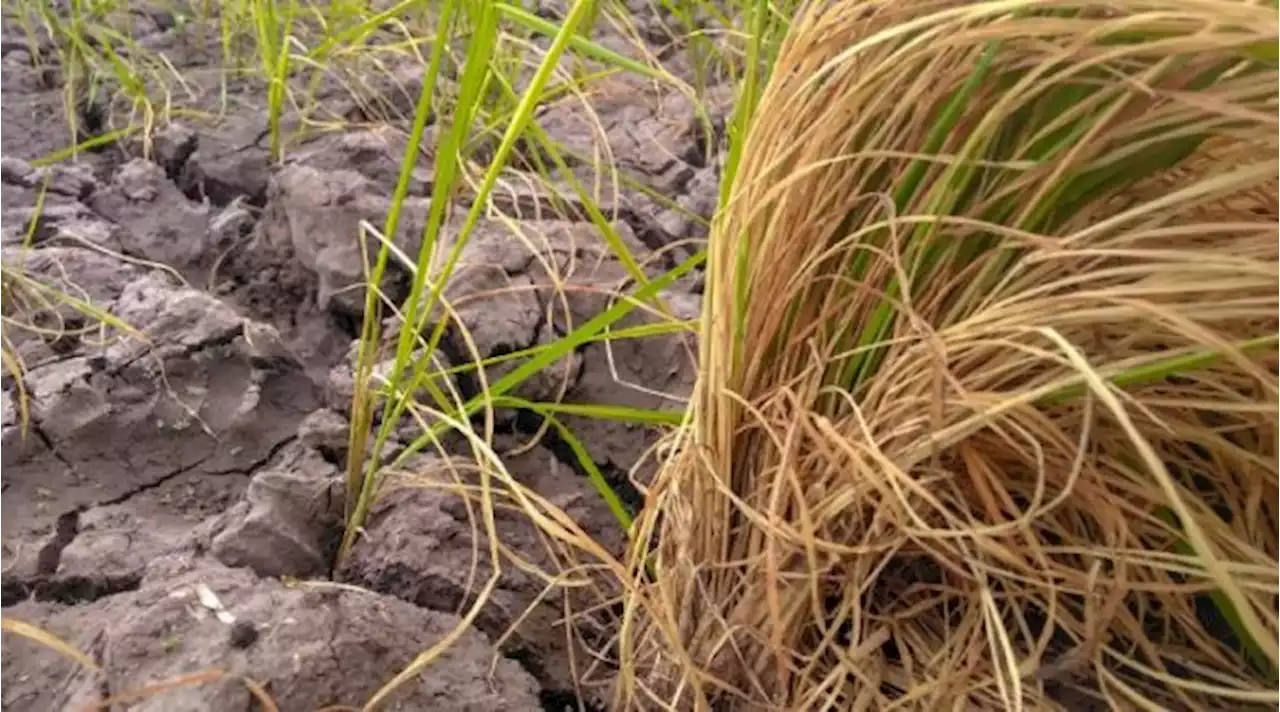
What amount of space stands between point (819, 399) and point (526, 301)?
0.49m

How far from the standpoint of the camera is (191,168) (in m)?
1.57

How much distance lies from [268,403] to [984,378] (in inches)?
27.3

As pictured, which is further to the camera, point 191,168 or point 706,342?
point 191,168

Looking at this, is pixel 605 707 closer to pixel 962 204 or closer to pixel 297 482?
pixel 297 482

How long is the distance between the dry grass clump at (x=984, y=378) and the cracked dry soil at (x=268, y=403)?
0.63 feet

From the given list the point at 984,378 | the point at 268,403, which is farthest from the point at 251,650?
the point at 984,378

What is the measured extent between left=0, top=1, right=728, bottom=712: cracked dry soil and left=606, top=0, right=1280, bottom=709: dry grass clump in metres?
0.19

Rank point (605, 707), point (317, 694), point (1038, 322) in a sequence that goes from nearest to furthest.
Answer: point (1038, 322) < point (317, 694) < point (605, 707)

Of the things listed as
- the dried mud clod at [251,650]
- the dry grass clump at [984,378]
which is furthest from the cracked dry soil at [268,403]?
Result: the dry grass clump at [984,378]

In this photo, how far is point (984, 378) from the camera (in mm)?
Answer: 758

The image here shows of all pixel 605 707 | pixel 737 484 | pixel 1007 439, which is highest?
pixel 1007 439

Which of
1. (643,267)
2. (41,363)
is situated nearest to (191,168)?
(41,363)

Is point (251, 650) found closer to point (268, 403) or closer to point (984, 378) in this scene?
point (268, 403)

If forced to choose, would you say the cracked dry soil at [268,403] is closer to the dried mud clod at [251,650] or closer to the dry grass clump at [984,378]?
the dried mud clod at [251,650]
